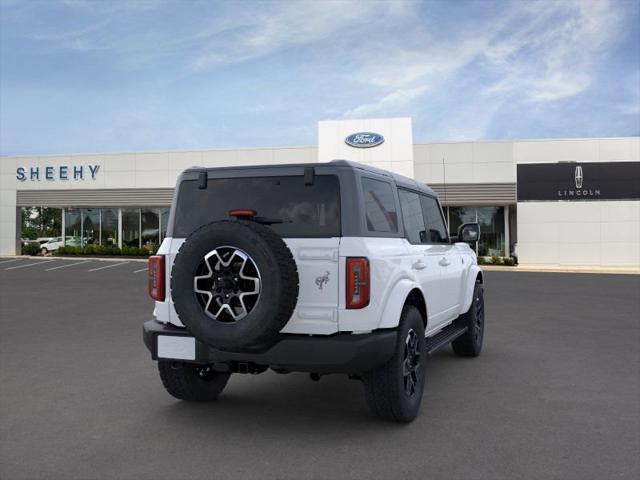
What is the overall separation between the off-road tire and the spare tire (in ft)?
11.9

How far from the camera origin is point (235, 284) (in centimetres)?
403

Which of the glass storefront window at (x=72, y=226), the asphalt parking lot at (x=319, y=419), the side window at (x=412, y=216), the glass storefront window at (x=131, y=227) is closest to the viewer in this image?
the asphalt parking lot at (x=319, y=419)

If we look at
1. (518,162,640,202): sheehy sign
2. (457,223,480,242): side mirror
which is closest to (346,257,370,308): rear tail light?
(457,223,480,242): side mirror

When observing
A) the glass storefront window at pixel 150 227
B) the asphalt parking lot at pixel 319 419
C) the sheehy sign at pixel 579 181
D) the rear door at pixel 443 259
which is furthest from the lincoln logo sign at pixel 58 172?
the rear door at pixel 443 259

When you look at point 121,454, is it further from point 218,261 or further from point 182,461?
point 218,261

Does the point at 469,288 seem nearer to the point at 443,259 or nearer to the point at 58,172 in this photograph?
the point at 443,259

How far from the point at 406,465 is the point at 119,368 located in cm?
397

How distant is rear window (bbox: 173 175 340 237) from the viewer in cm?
429

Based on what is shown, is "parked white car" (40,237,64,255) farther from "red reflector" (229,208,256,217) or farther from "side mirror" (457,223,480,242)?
"red reflector" (229,208,256,217)

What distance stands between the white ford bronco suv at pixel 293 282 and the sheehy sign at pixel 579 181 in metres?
25.3

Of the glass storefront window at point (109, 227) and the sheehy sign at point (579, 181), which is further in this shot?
the glass storefront window at point (109, 227)

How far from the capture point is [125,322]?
1016 cm

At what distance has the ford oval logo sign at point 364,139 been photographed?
2927 cm

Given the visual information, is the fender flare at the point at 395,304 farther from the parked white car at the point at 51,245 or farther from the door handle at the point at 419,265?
the parked white car at the point at 51,245
